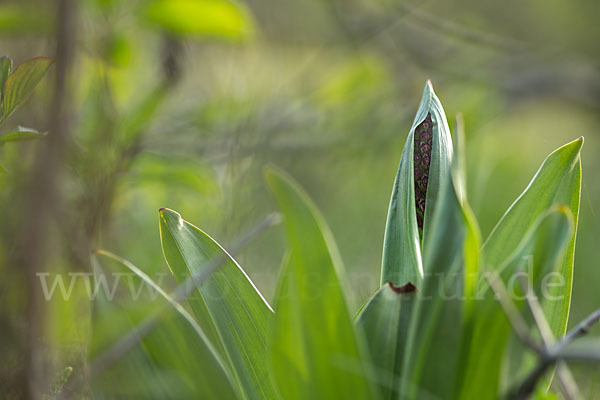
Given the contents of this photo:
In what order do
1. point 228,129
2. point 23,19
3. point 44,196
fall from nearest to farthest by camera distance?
point 44,196 < point 23,19 < point 228,129

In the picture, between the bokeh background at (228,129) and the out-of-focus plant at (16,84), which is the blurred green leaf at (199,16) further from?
the out-of-focus plant at (16,84)

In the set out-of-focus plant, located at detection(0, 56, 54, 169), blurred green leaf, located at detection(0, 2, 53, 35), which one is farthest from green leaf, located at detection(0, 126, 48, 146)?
blurred green leaf, located at detection(0, 2, 53, 35)

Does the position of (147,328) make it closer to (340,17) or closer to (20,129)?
(20,129)

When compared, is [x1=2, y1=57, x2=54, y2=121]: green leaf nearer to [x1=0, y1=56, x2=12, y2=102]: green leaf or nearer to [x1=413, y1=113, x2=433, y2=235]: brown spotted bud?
[x1=0, y1=56, x2=12, y2=102]: green leaf

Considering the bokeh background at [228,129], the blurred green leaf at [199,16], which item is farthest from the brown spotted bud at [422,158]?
the blurred green leaf at [199,16]

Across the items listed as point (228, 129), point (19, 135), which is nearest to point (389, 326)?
point (19, 135)

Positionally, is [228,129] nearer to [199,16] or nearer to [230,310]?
[199,16]
